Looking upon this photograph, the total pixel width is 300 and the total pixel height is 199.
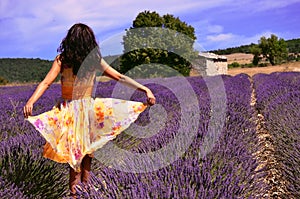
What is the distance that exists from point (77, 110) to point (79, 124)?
95 millimetres

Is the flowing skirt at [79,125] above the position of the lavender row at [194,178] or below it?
above

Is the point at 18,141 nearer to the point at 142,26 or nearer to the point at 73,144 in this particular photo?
the point at 73,144

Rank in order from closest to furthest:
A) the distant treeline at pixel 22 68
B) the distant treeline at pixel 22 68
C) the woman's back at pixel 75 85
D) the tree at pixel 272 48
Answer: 1. the woman's back at pixel 75 85
2. the distant treeline at pixel 22 68
3. the distant treeline at pixel 22 68
4. the tree at pixel 272 48

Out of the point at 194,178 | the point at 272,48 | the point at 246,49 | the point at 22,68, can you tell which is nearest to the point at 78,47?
the point at 194,178

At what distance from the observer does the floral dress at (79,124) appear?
2482mm

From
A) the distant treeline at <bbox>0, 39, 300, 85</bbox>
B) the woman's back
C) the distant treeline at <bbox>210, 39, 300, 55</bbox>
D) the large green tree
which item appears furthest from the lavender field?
the distant treeline at <bbox>210, 39, 300, 55</bbox>

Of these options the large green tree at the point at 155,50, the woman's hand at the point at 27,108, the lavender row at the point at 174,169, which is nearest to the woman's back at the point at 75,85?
the woman's hand at the point at 27,108

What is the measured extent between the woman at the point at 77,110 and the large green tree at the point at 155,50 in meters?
27.2

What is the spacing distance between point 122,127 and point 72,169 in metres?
0.44

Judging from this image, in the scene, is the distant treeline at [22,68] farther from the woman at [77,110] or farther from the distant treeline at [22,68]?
the woman at [77,110]

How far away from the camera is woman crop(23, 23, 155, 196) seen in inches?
96.6

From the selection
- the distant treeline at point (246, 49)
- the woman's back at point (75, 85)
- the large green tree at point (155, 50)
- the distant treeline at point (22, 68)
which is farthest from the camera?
the distant treeline at point (246, 49)

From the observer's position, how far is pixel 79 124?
2561mm

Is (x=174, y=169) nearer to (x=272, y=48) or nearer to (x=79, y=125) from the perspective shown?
(x=79, y=125)
